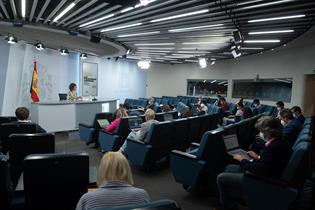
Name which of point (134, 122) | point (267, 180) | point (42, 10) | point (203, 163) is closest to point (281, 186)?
point (267, 180)

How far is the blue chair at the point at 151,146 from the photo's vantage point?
422 centimetres

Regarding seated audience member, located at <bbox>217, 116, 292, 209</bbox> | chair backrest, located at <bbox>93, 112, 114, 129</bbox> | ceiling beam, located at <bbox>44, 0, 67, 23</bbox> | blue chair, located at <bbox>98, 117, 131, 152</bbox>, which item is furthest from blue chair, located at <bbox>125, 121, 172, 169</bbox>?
ceiling beam, located at <bbox>44, 0, 67, 23</bbox>

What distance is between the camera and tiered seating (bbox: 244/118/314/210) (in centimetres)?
244

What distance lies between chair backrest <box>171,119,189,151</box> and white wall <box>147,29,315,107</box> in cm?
523

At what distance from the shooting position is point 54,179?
2.12 meters

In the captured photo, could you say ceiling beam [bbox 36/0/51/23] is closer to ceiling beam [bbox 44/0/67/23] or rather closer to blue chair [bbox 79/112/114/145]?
ceiling beam [bbox 44/0/67/23]

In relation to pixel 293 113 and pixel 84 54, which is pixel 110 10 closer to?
pixel 293 113

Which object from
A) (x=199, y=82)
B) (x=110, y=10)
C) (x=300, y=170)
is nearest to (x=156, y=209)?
(x=300, y=170)

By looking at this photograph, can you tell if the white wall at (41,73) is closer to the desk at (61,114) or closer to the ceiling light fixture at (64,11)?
the desk at (61,114)

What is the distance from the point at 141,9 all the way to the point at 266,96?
27.2ft

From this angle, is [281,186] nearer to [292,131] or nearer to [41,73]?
[292,131]

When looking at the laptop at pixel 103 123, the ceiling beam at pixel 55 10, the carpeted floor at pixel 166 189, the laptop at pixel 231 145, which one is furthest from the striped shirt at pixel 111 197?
the ceiling beam at pixel 55 10

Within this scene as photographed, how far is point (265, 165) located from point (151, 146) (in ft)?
6.65

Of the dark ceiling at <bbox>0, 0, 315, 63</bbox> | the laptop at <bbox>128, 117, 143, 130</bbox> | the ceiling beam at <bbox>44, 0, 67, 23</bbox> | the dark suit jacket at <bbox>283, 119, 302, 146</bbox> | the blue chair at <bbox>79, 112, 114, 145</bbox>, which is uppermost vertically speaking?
the ceiling beam at <bbox>44, 0, 67, 23</bbox>
